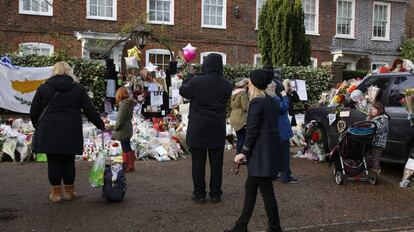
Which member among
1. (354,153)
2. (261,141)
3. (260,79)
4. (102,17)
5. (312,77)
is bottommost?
(354,153)

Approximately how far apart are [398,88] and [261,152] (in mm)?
4537

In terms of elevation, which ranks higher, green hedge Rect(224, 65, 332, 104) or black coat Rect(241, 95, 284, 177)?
green hedge Rect(224, 65, 332, 104)

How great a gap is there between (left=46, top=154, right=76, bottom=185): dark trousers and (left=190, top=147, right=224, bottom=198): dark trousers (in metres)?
1.57

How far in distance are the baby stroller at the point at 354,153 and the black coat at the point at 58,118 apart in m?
4.04

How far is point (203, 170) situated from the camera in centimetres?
681

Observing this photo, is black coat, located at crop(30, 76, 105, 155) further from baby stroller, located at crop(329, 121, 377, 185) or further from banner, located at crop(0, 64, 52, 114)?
banner, located at crop(0, 64, 52, 114)

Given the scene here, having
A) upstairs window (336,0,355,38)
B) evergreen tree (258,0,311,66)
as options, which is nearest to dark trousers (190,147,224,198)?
evergreen tree (258,0,311,66)

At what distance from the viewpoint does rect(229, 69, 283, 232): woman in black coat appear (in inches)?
210

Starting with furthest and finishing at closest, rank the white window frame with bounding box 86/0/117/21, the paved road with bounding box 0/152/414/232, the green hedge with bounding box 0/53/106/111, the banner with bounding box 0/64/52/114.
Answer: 1. the white window frame with bounding box 86/0/117/21
2. the green hedge with bounding box 0/53/106/111
3. the banner with bounding box 0/64/52/114
4. the paved road with bounding box 0/152/414/232

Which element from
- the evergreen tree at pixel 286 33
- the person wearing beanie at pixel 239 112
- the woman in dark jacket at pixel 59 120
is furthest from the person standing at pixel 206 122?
the evergreen tree at pixel 286 33

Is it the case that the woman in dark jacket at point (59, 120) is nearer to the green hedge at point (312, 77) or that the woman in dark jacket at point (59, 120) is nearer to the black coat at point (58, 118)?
the black coat at point (58, 118)

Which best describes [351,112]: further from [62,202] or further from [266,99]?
[62,202]

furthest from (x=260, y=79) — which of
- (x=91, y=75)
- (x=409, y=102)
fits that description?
(x=91, y=75)

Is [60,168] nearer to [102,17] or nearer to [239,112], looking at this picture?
[239,112]
